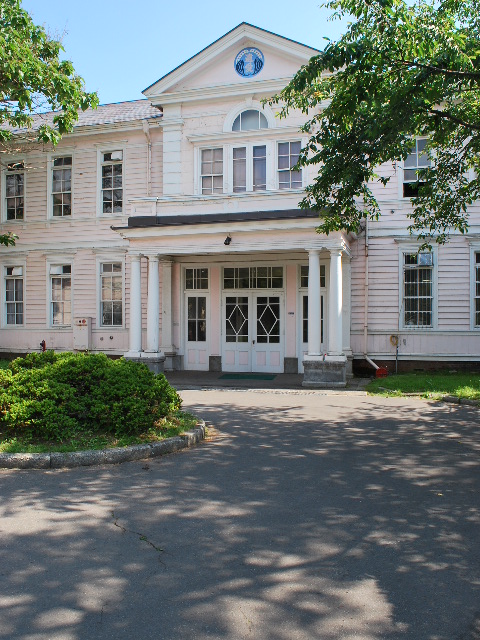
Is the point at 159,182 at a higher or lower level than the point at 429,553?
higher

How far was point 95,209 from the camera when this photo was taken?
18672 millimetres

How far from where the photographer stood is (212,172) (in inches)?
671

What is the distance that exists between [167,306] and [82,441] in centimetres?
1072

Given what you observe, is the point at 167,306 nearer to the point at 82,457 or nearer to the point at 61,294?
the point at 61,294

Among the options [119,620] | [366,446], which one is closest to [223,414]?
[366,446]

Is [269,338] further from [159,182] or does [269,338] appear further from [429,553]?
[429,553]

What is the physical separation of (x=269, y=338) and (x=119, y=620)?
1386 centimetres

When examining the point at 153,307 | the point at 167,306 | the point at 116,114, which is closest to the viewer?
the point at 153,307

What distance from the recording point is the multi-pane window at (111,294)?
61.0 feet

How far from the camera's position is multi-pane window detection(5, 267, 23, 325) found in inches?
781

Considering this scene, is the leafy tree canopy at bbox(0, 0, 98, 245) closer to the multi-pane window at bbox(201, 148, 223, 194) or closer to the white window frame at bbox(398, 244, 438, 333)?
the multi-pane window at bbox(201, 148, 223, 194)

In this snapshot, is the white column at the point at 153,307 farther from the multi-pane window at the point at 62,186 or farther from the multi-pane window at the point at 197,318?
the multi-pane window at the point at 62,186

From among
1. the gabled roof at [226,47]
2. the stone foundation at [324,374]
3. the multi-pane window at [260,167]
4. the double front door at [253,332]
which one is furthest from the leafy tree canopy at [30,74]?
the stone foundation at [324,374]

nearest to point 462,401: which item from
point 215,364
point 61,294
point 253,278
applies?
point 253,278
